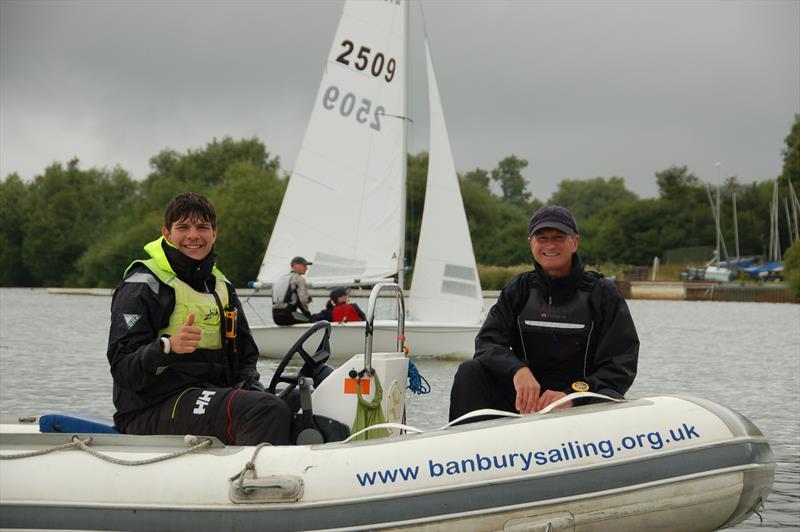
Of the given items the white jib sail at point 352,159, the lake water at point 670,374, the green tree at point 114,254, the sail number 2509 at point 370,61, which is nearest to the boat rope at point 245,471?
the lake water at point 670,374

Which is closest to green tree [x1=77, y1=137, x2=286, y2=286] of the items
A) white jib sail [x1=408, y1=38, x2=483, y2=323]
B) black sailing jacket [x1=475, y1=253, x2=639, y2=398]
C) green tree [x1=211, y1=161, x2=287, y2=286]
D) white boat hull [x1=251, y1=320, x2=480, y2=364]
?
green tree [x1=211, y1=161, x2=287, y2=286]

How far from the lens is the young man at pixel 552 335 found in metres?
4.24

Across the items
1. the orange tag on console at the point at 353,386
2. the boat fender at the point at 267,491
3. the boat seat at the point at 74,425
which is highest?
the orange tag on console at the point at 353,386

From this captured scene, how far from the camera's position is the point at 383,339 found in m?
12.7

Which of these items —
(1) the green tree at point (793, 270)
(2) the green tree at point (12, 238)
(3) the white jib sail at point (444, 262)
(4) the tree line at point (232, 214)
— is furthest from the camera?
(2) the green tree at point (12, 238)

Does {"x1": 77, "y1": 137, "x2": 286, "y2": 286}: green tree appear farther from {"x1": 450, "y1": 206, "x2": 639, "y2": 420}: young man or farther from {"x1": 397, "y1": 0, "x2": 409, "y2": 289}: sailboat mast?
{"x1": 450, "y1": 206, "x2": 639, "y2": 420}: young man

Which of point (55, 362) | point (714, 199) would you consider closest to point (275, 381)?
point (55, 362)

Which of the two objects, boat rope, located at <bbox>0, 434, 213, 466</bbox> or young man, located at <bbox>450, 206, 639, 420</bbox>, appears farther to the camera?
young man, located at <bbox>450, 206, 639, 420</bbox>

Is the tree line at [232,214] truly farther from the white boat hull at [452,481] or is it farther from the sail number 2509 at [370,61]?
the white boat hull at [452,481]

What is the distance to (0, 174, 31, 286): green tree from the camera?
68.2 metres

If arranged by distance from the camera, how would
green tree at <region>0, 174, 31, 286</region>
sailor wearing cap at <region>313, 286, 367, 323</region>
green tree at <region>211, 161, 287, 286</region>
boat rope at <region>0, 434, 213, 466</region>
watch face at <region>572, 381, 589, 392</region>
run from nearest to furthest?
boat rope at <region>0, 434, 213, 466</region>
watch face at <region>572, 381, 589, 392</region>
sailor wearing cap at <region>313, 286, 367, 323</region>
green tree at <region>211, 161, 287, 286</region>
green tree at <region>0, 174, 31, 286</region>

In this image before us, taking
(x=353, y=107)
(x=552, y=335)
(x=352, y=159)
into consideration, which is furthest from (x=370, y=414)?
(x=353, y=107)

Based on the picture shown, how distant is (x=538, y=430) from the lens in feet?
12.3

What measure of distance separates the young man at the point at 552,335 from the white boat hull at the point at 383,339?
27.2 feet
